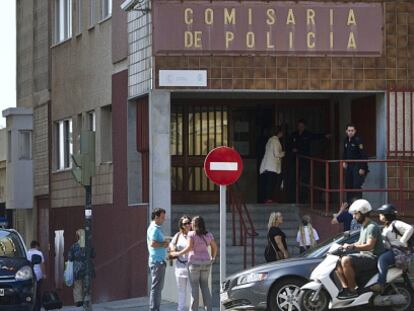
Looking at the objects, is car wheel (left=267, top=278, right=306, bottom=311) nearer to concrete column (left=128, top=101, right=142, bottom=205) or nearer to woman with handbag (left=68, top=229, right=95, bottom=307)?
woman with handbag (left=68, top=229, right=95, bottom=307)

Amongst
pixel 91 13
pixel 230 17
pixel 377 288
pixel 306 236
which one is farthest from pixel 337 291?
pixel 91 13

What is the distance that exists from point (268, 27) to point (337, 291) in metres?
8.38

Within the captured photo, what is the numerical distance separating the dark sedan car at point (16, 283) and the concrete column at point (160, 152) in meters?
4.63

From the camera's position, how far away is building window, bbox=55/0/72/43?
35.2m

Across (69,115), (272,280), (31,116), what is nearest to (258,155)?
(69,115)

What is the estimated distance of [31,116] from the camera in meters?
40.1

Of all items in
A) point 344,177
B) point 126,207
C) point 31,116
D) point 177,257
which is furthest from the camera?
point 31,116

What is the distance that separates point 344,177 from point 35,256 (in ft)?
21.8

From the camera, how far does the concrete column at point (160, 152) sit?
25.6m

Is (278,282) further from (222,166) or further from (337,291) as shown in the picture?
(222,166)

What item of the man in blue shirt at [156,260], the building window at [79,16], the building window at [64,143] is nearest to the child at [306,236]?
the man in blue shirt at [156,260]

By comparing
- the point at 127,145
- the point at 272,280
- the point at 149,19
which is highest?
the point at 149,19

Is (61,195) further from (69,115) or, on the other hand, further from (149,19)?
(149,19)

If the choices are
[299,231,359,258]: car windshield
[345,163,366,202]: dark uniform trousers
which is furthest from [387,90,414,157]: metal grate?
[299,231,359,258]: car windshield
